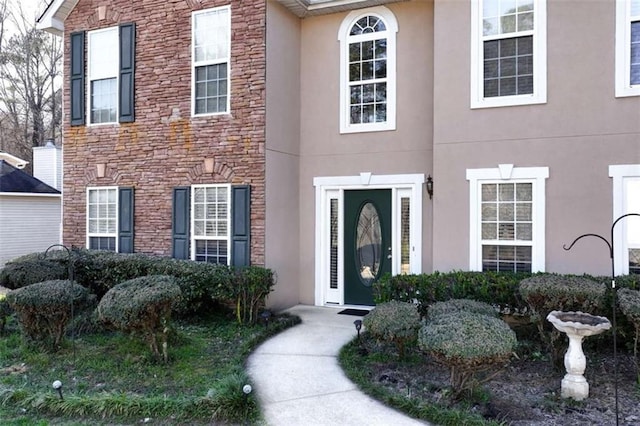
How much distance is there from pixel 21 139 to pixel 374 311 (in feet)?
84.1

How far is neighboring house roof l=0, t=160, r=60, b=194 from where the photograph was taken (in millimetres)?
14630

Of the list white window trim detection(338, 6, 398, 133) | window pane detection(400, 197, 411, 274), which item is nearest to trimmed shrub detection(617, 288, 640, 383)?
window pane detection(400, 197, 411, 274)

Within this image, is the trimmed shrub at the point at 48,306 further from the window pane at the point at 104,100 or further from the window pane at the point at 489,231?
the window pane at the point at 489,231

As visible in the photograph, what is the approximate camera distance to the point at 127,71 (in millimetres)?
9555

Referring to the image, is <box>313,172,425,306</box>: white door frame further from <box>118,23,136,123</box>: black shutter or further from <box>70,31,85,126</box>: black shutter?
<box>70,31,85,126</box>: black shutter

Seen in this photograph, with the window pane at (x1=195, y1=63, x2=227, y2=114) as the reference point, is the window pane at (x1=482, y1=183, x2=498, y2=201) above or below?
below

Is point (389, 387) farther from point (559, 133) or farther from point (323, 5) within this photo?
point (323, 5)

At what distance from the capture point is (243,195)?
8523 millimetres

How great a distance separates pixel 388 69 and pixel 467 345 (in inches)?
229

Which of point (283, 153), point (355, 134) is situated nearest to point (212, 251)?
point (283, 153)

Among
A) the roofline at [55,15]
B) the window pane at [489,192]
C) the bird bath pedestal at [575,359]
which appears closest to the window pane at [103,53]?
the roofline at [55,15]

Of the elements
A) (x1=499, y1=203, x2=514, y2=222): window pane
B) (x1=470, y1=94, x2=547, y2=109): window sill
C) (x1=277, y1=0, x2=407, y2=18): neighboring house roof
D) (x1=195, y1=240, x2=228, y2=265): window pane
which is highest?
(x1=277, y1=0, x2=407, y2=18): neighboring house roof

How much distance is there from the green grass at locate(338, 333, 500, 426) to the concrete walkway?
0.35 feet

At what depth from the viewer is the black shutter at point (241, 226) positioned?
848 cm
